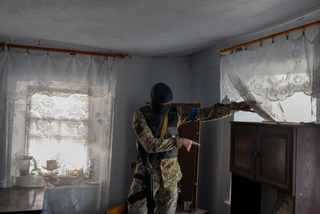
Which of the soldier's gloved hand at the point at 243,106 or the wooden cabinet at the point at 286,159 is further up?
the soldier's gloved hand at the point at 243,106

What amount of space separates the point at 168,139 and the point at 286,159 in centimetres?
92

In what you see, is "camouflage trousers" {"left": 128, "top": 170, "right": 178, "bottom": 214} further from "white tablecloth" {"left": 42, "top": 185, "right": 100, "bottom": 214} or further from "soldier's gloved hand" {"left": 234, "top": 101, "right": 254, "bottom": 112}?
"white tablecloth" {"left": 42, "top": 185, "right": 100, "bottom": 214}

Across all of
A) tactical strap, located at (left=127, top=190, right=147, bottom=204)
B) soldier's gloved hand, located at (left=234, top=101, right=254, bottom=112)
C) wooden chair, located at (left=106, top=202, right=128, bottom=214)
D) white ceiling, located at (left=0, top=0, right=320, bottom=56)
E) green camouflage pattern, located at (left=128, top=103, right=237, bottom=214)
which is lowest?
wooden chair, located at (left=106, top=202, right=128, bottom=214)

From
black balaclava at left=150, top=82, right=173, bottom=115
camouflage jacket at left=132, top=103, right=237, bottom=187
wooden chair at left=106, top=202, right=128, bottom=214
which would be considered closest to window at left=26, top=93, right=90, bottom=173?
wooden chair at left=106, top=202, right=128, bottom=214

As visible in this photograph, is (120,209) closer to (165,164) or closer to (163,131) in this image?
(165,164)

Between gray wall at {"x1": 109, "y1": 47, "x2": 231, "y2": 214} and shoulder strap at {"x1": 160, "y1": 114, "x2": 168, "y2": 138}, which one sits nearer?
shoulder strap at {"x1": 160, "y1": 114, "x2": 168, "y2": 138}

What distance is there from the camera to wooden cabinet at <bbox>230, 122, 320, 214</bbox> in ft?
5.38

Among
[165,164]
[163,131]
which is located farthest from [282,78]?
[165,164]

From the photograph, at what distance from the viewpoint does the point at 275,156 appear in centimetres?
176

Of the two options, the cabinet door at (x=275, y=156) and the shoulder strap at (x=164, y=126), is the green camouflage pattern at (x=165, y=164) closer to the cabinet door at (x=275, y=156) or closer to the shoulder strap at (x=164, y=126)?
the shoulder strap at (x=164, y=126)

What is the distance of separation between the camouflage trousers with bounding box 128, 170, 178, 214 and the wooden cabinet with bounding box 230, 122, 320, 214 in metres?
0.72

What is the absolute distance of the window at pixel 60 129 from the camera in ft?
10.3

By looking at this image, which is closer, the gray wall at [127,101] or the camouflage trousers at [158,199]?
the camouflage trousers at [158,199]

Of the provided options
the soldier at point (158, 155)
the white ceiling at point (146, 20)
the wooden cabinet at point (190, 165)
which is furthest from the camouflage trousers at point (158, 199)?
the white ceiling at point (146, 20)
